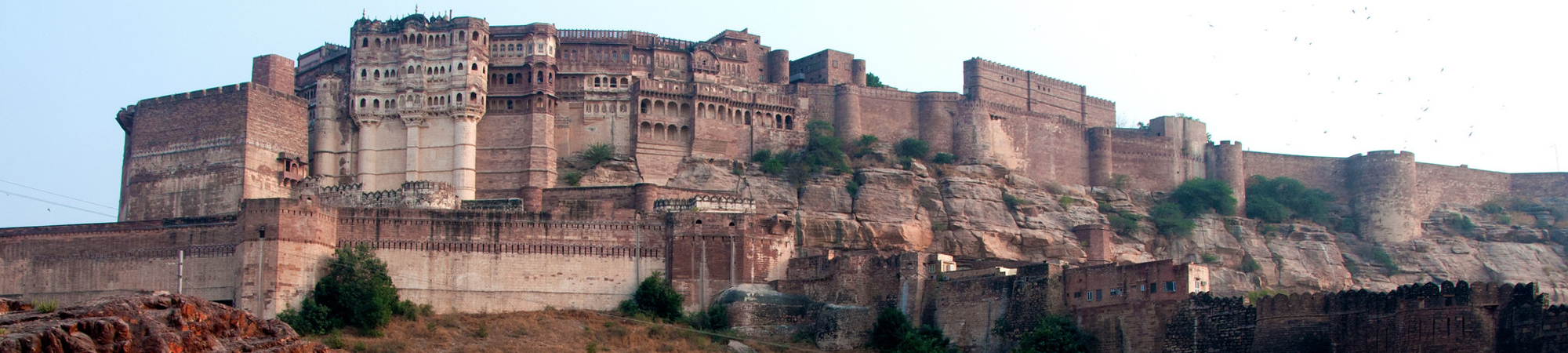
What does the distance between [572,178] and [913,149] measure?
14538 millimetres

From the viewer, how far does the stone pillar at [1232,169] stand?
78562 millimetres

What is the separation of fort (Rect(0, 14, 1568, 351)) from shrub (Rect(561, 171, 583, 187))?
0.50m

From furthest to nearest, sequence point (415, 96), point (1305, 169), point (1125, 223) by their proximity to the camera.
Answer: point (1305, 169) → point (1125, 223) → point (415, 96)

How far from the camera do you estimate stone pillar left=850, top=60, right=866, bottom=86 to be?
7431 cm

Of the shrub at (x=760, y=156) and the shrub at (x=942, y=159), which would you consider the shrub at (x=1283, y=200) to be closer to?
the shrub at (x=942, y=159)

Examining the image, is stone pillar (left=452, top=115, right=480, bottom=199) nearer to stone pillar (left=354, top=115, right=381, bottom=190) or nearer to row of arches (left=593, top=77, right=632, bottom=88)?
stone pillar (left=354, top=115, right=381, bottom=190)

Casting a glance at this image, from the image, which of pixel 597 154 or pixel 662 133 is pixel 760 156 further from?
pixel 597 154

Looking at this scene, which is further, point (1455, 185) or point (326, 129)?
point (1455, 185)

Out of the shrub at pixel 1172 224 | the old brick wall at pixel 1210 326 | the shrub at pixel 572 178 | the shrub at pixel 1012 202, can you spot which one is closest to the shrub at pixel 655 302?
the shrub at pixel 572 178

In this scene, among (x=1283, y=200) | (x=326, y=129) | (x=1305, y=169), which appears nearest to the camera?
(x=326, y=129)

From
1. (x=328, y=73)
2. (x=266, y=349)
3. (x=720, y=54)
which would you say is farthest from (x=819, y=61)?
(x=266, y=349)

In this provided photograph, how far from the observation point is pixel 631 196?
58875 millimetres

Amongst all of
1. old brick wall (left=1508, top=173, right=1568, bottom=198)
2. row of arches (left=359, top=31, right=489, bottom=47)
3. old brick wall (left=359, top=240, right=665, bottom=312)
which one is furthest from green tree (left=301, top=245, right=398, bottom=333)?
old brick wall (left=1508, top=173, right=1568, bottom=198)

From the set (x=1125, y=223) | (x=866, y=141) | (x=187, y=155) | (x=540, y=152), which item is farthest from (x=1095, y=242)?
(x=187, y=155)
